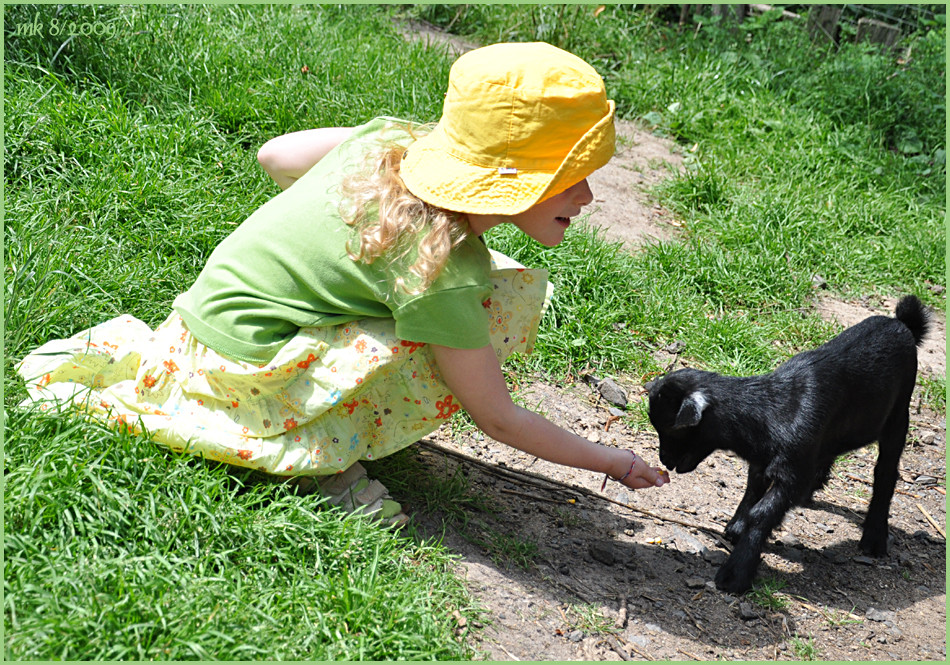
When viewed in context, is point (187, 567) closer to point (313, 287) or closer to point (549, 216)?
point (313, 287)

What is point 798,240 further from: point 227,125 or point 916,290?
point 227,125

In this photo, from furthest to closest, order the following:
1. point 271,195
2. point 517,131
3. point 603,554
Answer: point 271,195 < point 603,554 < point 517,131

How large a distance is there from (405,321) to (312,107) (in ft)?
8.69

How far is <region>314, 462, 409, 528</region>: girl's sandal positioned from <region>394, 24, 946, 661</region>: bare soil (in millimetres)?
154

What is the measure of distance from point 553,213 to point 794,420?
119 cm

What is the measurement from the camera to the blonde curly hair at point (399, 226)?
2.60 meters

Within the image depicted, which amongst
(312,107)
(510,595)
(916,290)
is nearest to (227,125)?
(312,107)

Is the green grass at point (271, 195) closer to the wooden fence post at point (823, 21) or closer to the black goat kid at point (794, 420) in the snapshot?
the wooden fence post at point (823, 21)

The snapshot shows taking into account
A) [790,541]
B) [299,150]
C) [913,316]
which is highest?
[299,150]

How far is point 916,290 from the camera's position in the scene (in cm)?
533

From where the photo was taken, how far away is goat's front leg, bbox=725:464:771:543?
10.8 ft

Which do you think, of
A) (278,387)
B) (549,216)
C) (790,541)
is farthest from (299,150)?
(790,541)

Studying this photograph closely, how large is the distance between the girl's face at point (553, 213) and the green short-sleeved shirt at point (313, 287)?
169 millimetres

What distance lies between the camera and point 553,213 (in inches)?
107
